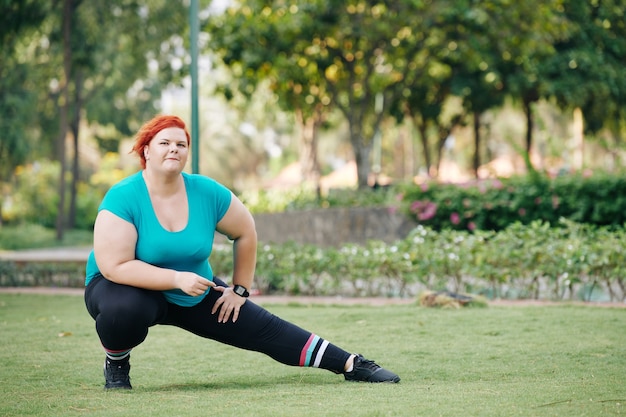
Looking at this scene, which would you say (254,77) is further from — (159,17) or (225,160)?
(225,160)

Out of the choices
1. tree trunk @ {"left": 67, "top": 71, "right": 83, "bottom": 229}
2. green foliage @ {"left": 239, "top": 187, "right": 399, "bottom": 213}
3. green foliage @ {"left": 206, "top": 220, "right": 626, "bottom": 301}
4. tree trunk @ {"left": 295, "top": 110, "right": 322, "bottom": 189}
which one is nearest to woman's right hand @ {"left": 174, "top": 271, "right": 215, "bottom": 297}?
green foliage @ {"left": 206, "top": 220, "right": 626, "bottom": 301}

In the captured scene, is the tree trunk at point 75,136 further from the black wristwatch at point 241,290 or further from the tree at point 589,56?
the black wristwatch at point 241,290

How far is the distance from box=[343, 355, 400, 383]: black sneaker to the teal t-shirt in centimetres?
87

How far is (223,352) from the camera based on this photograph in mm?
6363

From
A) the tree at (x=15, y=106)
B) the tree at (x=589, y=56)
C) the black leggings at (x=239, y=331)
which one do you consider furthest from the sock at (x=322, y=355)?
the tree at (x=15, y=106)

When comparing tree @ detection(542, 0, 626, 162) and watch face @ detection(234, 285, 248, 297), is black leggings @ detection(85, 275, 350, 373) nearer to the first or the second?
watch face @ detection(234, 285, 248, 297)

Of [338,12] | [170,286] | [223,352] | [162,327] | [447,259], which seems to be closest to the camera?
[170,286]

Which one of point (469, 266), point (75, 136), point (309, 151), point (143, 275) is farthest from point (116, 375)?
point (309, 151)

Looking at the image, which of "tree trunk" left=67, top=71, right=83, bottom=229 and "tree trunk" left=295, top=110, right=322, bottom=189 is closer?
"tree trunk" left=67, top=71, right=83, bottom=229

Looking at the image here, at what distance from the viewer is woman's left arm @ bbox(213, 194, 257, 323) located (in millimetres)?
4996

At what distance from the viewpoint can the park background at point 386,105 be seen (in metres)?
10.1

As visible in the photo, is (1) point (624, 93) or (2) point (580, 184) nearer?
(2) point (580, 184)

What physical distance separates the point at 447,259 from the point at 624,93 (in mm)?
17378

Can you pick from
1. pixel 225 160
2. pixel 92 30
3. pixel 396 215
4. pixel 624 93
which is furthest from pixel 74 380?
pixel 225 160
